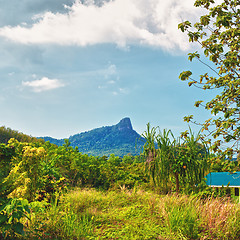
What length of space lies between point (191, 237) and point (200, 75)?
4203mm

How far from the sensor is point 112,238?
13.3 ft

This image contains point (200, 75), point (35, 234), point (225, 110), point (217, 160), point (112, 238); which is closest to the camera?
point (35, 234)

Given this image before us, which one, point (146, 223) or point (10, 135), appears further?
point (10, 135)

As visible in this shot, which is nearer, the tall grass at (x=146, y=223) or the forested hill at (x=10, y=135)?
the tall grass at (x=146, y=223)

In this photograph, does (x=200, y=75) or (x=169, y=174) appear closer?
(x=200, y=75)

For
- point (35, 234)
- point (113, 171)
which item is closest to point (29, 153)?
point (35, 234)

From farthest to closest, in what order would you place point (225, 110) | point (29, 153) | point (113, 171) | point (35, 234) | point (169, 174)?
point (113, 171), point (169, 174), point (225, 110), point (29, 153), point (35, 234)

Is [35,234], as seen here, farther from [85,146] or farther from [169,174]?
[85,146]

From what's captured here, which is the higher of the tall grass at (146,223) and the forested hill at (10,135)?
the forested hill at (10,135)

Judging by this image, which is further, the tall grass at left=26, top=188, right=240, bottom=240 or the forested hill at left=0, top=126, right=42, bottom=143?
the forested hill at left=0, top=126, right=42, bottom=143

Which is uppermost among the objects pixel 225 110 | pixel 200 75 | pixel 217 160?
pixel 200 75

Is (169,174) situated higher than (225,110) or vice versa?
(225,110)

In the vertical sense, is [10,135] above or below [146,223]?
above

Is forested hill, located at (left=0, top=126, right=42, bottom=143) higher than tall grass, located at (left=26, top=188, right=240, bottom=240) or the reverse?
higher
